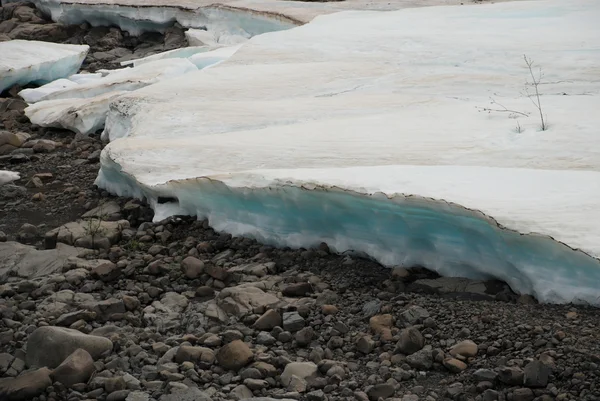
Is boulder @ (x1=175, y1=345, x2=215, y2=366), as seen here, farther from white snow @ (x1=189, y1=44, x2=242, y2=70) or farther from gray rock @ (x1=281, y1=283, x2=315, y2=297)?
white snow @ (x1=189, y1=44, x2=242, y2=70)

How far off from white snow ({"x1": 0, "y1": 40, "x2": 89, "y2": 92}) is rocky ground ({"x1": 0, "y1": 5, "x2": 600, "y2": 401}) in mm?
6808

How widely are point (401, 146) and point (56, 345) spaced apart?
312 centimetres

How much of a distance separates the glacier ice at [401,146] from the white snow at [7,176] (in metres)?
1.07

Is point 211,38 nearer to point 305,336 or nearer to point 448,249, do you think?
point 448,249

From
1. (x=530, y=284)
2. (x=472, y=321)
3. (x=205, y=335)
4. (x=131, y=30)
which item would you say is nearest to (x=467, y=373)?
(x=472, y=321)

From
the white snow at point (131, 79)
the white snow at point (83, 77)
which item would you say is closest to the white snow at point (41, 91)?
the white snow at point (131, 79)

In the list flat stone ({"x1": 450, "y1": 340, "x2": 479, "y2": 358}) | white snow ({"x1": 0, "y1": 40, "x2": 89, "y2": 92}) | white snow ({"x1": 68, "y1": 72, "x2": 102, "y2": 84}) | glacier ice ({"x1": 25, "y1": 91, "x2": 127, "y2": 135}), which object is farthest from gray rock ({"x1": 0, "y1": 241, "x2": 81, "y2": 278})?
white snow ({"x1": 68, "y1": 72, "x2": 102, "y2": 84})

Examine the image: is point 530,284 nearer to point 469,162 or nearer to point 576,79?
point 469,162

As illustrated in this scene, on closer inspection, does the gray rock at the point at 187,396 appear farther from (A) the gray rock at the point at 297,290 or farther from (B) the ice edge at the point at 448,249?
(B) the ice edge at the point at 448,249

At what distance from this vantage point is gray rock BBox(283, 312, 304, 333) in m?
4.50

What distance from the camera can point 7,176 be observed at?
8.10m

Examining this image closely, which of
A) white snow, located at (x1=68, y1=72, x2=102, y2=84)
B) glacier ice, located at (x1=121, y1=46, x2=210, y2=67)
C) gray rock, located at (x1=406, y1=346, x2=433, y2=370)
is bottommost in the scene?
white snow, located at (x1=68, y1=72, x2=102, y2=84)

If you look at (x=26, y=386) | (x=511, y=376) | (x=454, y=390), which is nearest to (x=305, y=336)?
(x=454, y=390)

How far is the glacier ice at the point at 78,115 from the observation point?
31.6ft
